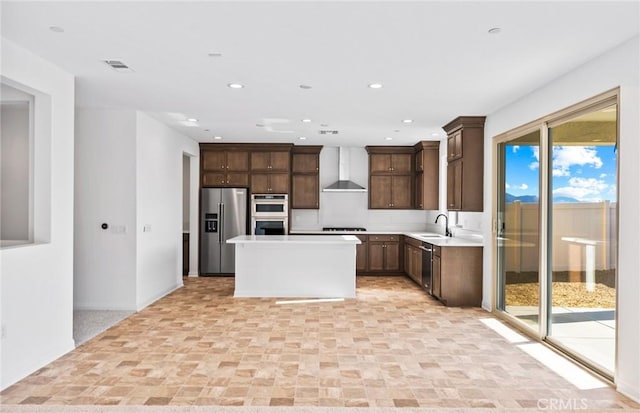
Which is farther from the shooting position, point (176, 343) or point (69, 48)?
point (176, 343)

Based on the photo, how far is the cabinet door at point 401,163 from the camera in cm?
859

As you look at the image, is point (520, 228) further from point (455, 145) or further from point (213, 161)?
point (213, 161)

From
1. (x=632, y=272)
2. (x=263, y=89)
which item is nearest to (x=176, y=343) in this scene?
(x=263, y=89)

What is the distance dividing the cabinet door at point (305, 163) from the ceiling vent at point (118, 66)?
4909 mm

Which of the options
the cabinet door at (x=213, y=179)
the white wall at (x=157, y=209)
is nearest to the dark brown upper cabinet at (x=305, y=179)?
the cabinet door at (x=213, y=179)

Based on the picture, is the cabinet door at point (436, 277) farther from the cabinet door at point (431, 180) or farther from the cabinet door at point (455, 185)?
the cabinet door at point (431, 180)

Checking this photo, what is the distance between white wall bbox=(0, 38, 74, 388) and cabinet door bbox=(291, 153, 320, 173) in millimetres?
4963

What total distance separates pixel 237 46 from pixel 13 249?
2.29 m

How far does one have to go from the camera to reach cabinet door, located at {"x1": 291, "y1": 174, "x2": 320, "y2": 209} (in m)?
8.61

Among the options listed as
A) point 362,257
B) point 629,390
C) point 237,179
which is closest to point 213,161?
point 237,179

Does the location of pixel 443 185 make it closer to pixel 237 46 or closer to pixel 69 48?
pixel 237 46

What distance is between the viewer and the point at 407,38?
3.07 meters

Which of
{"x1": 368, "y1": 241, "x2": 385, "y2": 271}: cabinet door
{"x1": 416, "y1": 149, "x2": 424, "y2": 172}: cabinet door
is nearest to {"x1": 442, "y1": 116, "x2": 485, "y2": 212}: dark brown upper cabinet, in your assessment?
{"x1": 416, "y1": 149, "x2": 424, "y2": 172}: cabinet door

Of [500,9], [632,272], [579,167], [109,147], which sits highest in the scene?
[500,9]
